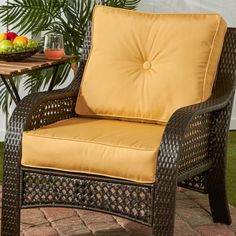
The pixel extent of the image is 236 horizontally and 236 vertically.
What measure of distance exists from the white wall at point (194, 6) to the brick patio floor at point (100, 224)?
1906 millimetres

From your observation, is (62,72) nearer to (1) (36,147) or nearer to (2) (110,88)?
(2) (110,88)

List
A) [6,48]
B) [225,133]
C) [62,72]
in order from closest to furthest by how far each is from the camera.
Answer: [225,133]
[6,48]
[62,72]

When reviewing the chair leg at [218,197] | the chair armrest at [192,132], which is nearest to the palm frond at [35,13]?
the chair armrest at [192,132]

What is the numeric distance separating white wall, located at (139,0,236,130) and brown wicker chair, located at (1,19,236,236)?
5.89 ft

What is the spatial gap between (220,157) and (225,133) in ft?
0.36

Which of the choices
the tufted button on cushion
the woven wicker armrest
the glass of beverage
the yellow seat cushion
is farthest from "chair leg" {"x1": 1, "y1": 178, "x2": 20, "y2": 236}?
the glass of beverage

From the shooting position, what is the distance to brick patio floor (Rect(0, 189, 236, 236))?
344cm

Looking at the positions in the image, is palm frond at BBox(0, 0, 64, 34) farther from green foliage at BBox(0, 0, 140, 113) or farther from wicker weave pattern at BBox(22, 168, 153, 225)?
wicker weave pattern at BBox(22, 168, 153, 225)

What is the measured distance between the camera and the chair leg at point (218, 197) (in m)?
3.47

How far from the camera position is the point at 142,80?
11.5ft

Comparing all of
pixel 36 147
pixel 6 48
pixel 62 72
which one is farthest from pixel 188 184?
pixel 62 72

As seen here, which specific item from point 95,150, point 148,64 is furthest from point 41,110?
point 148,64

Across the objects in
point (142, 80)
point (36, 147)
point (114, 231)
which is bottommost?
point (114, 231)

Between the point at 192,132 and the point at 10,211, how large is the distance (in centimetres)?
81
